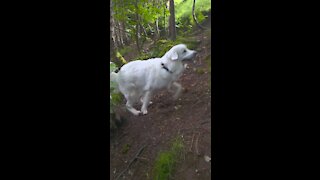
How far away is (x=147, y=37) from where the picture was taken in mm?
2658

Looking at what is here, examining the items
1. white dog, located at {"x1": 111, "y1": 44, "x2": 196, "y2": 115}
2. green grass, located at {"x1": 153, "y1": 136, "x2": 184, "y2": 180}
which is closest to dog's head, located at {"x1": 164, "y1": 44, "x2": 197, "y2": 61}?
white dog, located at {"x1": 111, "y1": 44, "x2": 196, "y2": 115}

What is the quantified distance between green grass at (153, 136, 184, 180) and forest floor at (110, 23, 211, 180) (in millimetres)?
24

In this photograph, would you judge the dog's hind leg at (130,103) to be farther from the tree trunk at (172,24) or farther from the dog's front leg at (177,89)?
the tree trunk at (172,24)

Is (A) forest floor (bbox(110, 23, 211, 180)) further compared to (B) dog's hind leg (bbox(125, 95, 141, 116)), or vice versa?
(B) dog's hind leg (bbox(125, 95, 141, 116))

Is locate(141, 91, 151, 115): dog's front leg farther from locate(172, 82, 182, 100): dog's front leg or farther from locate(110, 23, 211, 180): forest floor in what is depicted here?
locate(172, 82, 182, 100): dog's front leg

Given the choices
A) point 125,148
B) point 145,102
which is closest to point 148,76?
point 145,102

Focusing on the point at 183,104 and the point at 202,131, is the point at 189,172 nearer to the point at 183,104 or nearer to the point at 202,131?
the point at 202,131

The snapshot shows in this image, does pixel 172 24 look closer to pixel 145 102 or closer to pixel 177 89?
pixel 177 89

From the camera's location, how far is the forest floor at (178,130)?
7.89 feet

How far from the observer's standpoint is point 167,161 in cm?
242

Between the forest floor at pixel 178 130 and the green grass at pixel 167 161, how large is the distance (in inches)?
1.0

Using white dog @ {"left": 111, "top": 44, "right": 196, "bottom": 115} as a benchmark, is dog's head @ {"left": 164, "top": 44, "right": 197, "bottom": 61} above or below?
above

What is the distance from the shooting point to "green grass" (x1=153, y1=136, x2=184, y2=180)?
240 cm
